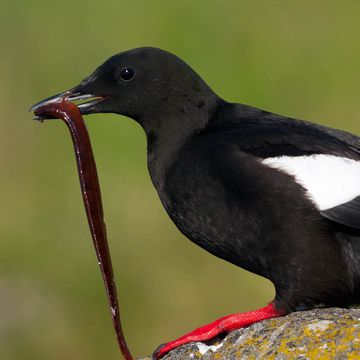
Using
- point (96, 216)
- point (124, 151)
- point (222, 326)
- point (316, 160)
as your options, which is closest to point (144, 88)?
point (96, 216)

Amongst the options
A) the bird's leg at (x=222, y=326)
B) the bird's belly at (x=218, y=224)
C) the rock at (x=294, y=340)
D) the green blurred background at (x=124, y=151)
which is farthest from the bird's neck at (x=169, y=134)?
the green blurred background at (x=124, y=151)

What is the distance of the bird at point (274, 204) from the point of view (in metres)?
6.76

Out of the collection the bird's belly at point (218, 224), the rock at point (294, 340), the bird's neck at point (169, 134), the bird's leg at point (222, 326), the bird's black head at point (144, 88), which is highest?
the bird's black head at point (144, 88)

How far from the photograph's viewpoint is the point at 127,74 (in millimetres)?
7559

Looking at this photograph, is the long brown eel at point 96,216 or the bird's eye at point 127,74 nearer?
the long brown eel at point 96,216

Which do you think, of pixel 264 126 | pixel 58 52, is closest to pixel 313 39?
pixel 58 52

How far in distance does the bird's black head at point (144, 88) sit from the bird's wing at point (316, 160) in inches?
19.0

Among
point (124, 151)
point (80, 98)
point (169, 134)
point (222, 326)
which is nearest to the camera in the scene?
point (222, 326)

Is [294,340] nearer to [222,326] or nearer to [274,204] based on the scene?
[222,326]

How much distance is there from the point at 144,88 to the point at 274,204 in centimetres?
116

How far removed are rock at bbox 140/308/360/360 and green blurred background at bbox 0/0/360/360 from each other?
3.68 m

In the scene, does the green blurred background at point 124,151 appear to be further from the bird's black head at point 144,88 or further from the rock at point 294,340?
the rock at point 294,340

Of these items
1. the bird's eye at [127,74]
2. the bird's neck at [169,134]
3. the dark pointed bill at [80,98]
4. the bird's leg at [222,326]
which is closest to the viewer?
the bird's leg at [222,326]

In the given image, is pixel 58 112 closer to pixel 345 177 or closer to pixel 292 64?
pixel 345 177
